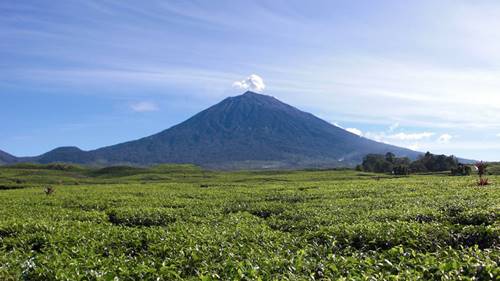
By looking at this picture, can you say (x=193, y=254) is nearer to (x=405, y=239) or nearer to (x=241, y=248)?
(x=241, y=248)

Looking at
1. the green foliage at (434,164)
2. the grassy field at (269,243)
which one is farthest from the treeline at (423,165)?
the grassy field at (269,243)

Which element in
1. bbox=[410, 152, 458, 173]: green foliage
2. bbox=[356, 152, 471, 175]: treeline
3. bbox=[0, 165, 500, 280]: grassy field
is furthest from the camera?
bbox=[410, 152, 458, 173]: green foliage

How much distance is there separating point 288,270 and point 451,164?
132822 mm

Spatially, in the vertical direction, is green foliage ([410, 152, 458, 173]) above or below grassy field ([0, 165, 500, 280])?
above

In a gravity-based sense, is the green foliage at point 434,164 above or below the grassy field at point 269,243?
above

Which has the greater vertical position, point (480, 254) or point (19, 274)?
point (480, 254)

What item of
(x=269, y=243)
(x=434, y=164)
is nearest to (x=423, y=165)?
(x=434, y=164)

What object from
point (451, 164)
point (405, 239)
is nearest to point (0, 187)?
point (405, 239)

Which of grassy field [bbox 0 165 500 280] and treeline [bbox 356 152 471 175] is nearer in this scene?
grassy field [bbox 0 165 500 280]

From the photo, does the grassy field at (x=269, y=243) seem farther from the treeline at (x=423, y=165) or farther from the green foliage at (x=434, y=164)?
the green foliage at (x=434, y=164)

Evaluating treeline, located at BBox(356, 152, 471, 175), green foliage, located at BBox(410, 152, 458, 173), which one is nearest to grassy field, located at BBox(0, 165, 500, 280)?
treeline, located at BBox(356, 152, 471, 175)

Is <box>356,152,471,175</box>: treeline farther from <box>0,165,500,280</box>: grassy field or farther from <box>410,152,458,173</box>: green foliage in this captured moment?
<box>0,165,500,280</box>: grassy field

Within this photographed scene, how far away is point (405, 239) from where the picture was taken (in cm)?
1436

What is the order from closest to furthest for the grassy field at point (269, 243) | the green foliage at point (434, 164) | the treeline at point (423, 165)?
the grassy field at point (269, 243) → the treeline at point (423, 165) → the green foliage at point (434, 164)
